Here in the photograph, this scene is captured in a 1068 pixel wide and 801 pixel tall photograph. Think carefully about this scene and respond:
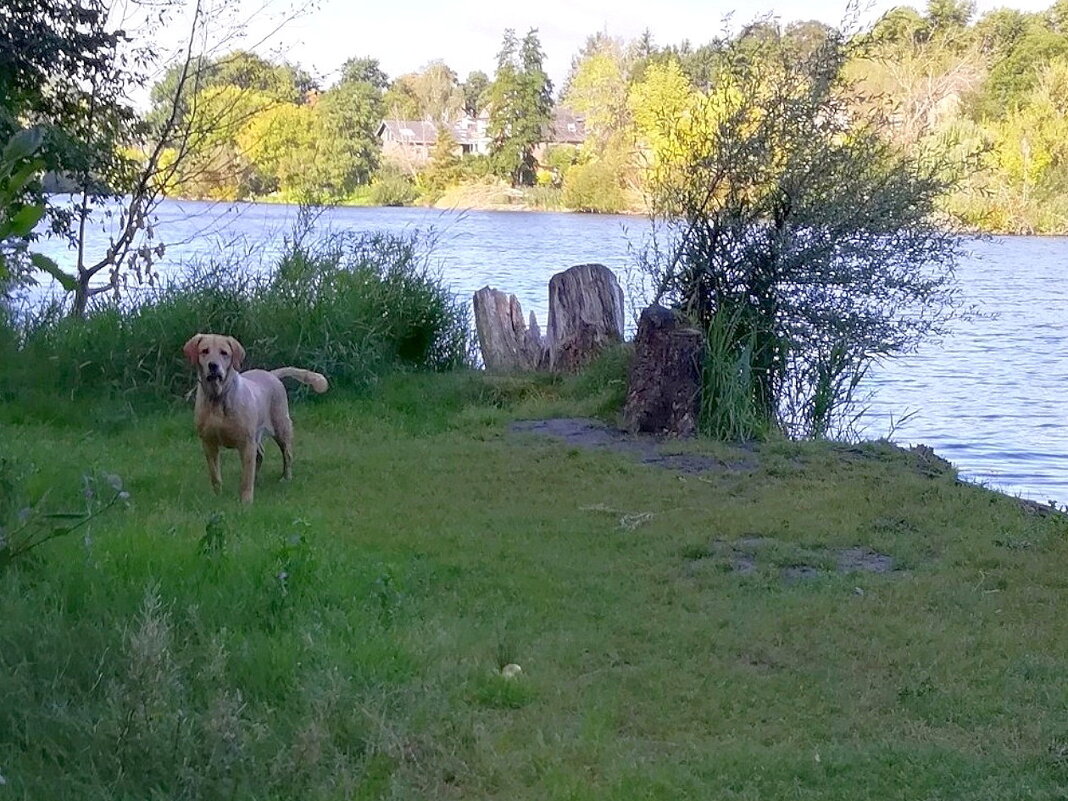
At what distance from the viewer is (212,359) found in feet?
23.4

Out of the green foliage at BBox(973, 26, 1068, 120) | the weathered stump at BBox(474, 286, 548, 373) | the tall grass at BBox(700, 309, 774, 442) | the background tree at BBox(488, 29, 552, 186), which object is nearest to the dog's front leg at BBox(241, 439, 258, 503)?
the tall grass at BBox(700, 309, 774, 442)

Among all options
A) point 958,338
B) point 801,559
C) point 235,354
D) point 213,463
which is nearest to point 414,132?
point 958,338

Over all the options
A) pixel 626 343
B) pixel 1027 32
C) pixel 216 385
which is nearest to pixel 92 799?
pixel 216 385

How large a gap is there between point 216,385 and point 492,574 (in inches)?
94.1

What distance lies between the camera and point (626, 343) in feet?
37.1

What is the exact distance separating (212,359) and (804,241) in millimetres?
5528

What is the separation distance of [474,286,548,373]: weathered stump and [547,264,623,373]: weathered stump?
0.50 meters

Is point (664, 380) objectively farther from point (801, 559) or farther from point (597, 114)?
point (597, 114)

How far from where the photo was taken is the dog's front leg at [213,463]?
288 inches

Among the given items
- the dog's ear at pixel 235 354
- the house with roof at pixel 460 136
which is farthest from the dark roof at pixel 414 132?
the dog's ear at pixel 235 354

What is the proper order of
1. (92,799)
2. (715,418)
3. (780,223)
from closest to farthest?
(92,799) < (715,418) < (780,223)

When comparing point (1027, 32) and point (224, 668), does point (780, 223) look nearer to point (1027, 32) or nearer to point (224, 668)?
point (224, 668)

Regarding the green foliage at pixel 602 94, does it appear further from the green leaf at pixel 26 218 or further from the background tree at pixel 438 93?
the green leaf at pixel 26 218

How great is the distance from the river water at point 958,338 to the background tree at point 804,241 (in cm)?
87
